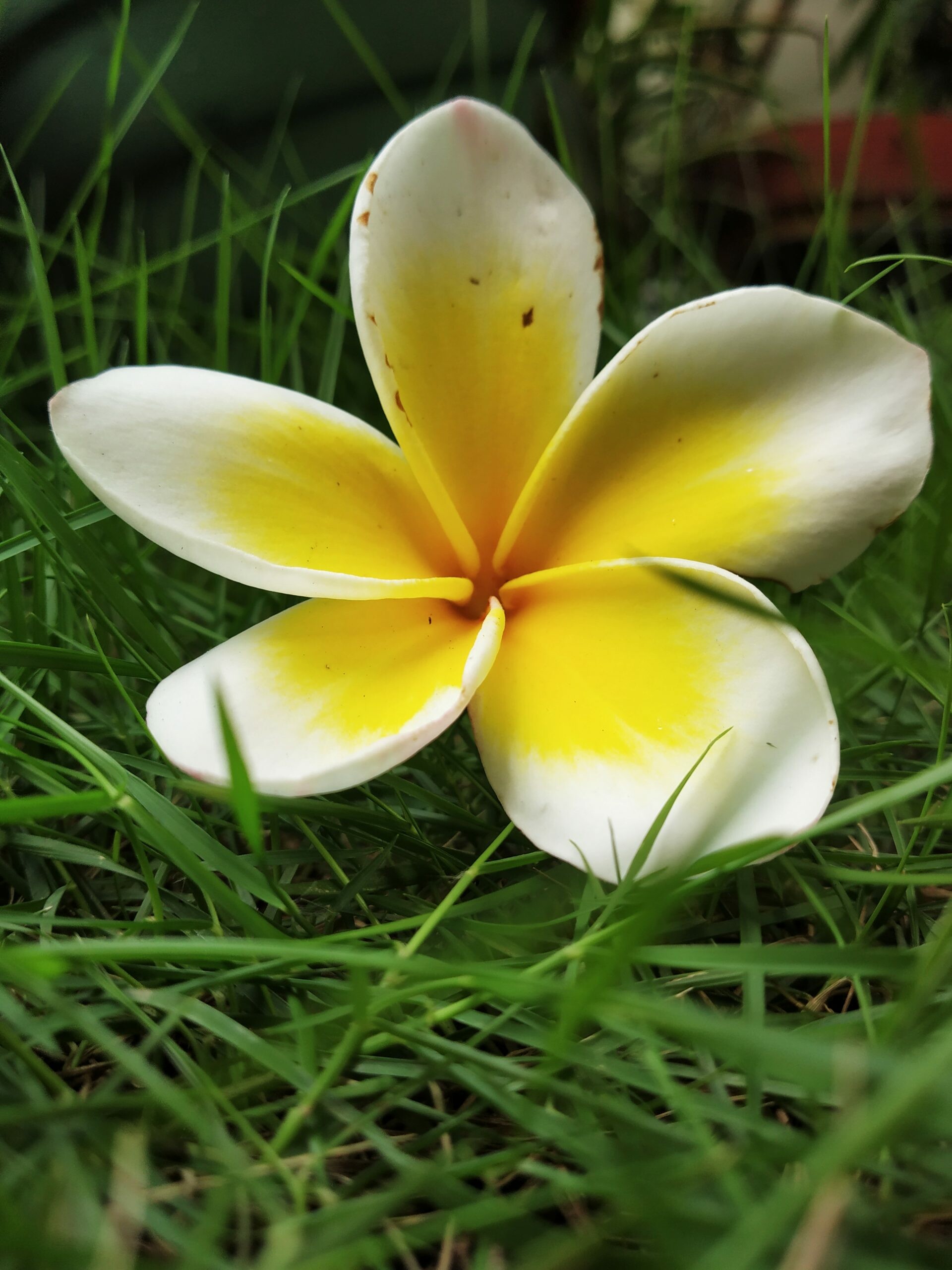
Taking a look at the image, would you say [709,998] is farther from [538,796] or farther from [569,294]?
[569,294]

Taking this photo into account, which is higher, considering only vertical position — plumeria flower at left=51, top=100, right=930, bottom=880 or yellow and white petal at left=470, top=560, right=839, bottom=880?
plumeria flower at left=51, top=100, right=930, bottom=880

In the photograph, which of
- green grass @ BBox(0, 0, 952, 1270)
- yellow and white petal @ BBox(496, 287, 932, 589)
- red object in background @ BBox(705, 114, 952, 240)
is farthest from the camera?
red object in background @ BBox(705, 114, 952, 240)

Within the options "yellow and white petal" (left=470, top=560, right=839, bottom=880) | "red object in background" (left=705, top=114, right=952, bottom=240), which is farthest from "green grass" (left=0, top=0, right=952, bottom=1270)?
"red object in background" (left=705, top=114, right=952, bottom=240)

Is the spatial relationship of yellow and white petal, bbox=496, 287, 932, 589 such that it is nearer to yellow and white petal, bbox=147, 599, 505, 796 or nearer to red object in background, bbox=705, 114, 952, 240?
yellow and white petal, bbox=147, 599, 505, 796

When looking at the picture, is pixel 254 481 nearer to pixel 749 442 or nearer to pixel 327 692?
pixel 327 692

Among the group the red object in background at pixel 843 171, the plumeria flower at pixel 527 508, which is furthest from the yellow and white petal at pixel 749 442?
the red object in background at pixel 843 171
